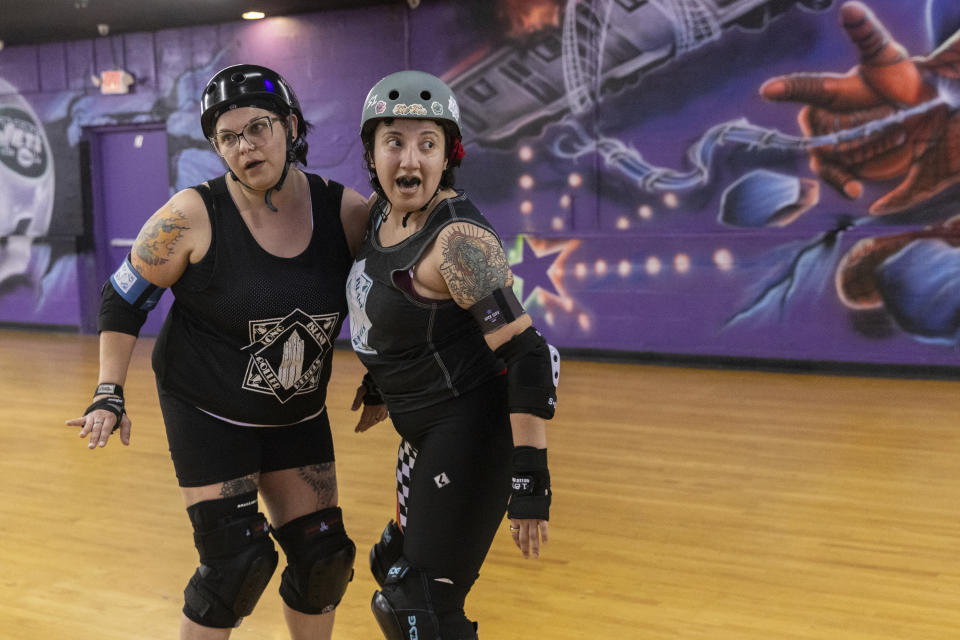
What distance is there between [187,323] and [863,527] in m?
2.54

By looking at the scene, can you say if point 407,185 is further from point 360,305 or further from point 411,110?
point 360,305

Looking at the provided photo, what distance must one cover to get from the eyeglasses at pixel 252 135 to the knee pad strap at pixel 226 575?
2.65ft

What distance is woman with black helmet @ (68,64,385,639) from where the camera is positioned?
2.07 meters

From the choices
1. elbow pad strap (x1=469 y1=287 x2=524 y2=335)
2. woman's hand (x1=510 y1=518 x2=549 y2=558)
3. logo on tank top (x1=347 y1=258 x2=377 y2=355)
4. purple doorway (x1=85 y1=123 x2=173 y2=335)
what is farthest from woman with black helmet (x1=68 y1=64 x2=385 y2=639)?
purple doorway (x1=85 y1=123 x2=173 y2=335)

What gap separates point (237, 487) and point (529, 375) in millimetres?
749

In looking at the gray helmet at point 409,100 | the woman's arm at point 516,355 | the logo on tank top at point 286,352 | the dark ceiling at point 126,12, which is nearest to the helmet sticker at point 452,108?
the gray helmet at point 409,100

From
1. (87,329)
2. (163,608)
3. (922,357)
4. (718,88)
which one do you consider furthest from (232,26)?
(163,608)

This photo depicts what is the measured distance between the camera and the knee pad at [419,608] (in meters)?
1.83

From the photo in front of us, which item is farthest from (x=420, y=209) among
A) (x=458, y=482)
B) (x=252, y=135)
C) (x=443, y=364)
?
(x=458, y=482)

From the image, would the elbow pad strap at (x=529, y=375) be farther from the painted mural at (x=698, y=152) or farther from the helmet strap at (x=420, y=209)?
the painted mural at (x=698, y=152)

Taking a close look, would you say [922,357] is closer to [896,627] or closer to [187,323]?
[896,627]

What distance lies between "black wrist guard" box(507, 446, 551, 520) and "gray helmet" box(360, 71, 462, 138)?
0.68 m

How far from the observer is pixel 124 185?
10.2 metres

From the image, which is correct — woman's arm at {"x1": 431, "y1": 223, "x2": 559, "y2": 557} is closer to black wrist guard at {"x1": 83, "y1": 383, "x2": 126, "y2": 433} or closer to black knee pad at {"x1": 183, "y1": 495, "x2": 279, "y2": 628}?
black knee pad at {"x1": 183, "y1": 495, "x2": 279, "y2": 628}
